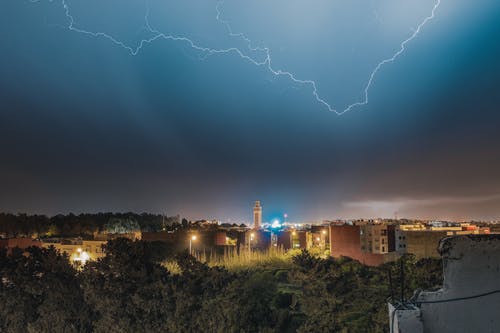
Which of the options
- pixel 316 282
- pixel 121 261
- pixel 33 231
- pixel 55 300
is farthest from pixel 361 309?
pixel 33 231

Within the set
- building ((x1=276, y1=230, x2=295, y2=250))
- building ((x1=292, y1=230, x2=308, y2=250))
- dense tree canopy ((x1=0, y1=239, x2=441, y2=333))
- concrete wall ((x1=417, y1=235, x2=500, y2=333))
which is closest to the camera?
concrete wall ((x1=417, y1=235, x2=500, y2=333))

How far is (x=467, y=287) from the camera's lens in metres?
5.10

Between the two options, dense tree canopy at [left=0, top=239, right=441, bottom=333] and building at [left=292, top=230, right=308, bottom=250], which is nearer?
dense tree canopy at [left=0, top=239, right=441, bottom=333]

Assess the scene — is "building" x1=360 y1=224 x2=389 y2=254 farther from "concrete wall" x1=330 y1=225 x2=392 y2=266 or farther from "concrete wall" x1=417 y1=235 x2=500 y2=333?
"concrete wall" x1=417 y1=235 x2=500 y2=333

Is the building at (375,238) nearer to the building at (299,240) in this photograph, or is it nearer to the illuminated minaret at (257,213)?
the building at (299,240)

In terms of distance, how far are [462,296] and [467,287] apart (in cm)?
12

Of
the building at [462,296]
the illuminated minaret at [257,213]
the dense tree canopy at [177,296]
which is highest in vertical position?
the illuminated minaret at [257,213]

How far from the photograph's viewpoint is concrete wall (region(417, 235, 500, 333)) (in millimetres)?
5020

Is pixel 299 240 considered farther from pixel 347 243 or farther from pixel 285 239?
pixel 347 243

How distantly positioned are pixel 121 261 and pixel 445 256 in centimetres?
956

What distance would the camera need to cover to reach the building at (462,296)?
16.5 ft

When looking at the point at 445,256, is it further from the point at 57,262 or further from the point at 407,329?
the point at 57,262

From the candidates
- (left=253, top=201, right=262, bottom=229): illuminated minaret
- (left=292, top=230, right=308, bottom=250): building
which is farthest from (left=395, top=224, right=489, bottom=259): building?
(left=253, top=201, right=262, bottom=229): illuminated minaret

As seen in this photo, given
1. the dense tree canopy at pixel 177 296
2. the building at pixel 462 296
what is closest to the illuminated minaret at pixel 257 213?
the dense tree canopy at pixel 177 296
